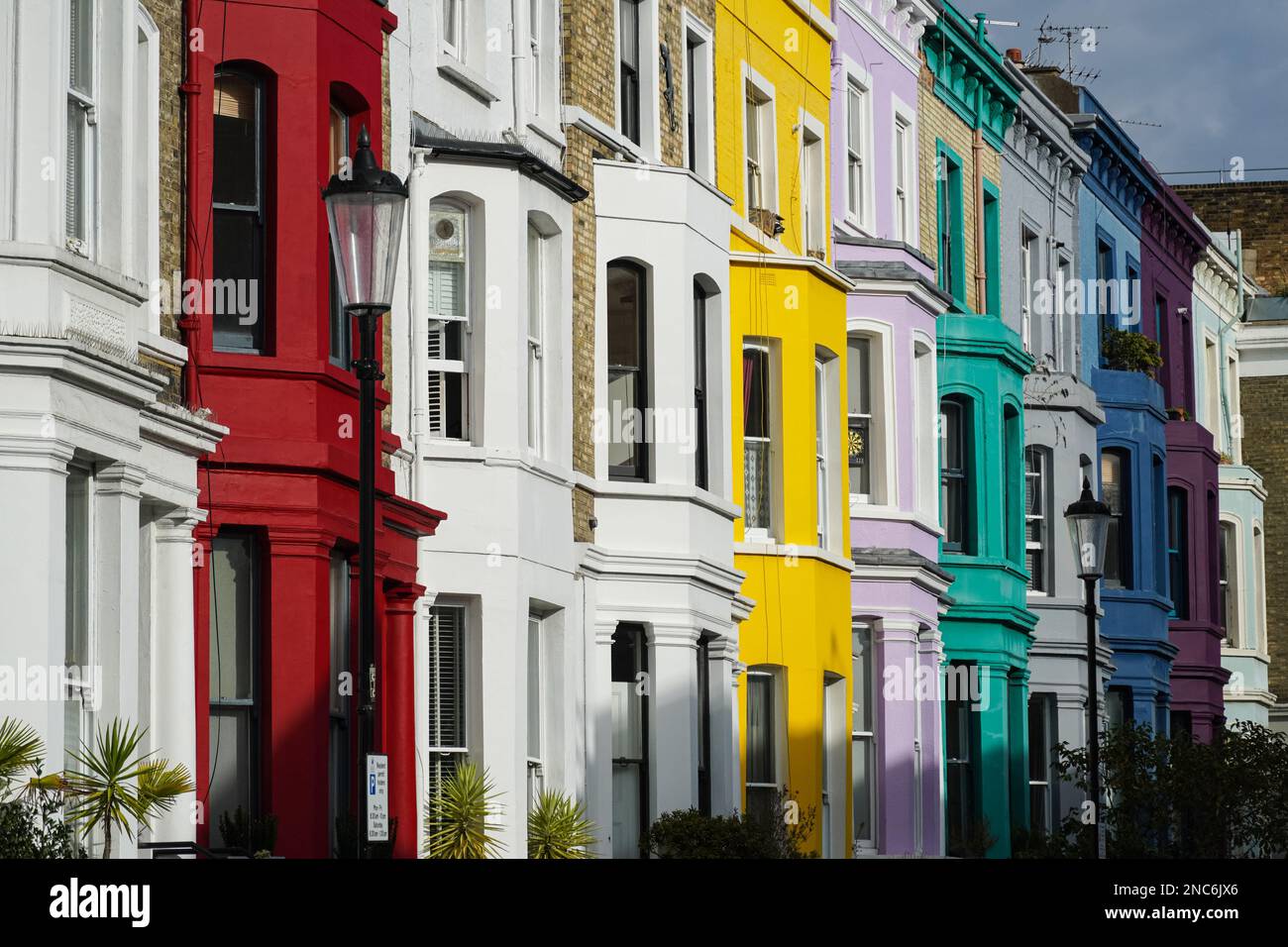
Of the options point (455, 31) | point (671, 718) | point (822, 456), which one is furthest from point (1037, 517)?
point (455, 31)

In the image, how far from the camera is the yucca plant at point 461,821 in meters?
21.0

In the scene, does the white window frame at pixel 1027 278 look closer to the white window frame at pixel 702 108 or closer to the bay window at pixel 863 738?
the bay window at pixel 863 738

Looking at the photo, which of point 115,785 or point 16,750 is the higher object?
point 16,750

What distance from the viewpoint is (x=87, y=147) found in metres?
17.2

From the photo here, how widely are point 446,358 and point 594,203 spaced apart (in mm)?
3629

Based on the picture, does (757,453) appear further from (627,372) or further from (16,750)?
(16,750)

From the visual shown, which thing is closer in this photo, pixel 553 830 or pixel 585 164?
pixel 553 830

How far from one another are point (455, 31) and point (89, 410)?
807 centimetres

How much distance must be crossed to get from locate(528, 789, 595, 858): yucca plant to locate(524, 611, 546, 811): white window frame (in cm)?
50

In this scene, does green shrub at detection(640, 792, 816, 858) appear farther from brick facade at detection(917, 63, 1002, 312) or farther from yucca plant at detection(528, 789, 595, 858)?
brick facade at detection(917, 63, 1002, 312)

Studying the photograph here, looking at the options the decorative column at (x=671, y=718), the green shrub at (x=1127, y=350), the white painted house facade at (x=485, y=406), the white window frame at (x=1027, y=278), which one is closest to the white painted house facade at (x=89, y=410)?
the white painted house facade at (x=485, y=406)

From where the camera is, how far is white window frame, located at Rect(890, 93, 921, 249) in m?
35.1

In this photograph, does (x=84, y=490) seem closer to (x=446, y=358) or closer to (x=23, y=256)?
(x=23, y=256)

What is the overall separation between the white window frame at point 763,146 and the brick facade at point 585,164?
395 centimetres
